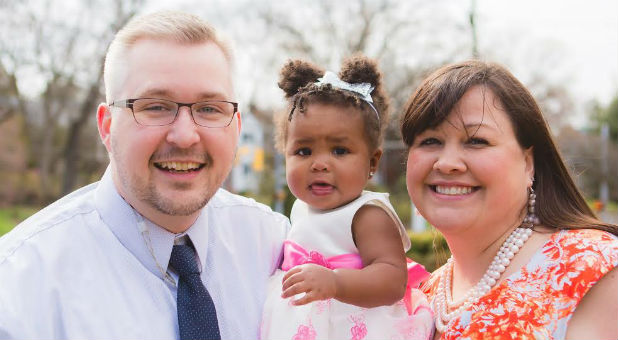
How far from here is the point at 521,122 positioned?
2445 millimetres

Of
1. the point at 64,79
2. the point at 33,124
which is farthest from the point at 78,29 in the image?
the point at 33,124

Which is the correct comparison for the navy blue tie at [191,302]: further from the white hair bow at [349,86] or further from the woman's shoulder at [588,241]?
the woman's shoulder at [588,241]

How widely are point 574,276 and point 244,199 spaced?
162cm

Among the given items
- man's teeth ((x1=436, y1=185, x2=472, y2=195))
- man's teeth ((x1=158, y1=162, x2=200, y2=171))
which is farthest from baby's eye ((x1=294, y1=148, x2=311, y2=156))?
man's teeth ((x1=436, y1=185, x2=472, y2=195))

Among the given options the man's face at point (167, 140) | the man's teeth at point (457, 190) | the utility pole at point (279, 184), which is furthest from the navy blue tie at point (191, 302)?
the utility pole at point (279, 184)

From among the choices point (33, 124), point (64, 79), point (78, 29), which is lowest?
point (33, 124)

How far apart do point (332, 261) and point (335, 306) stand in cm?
19

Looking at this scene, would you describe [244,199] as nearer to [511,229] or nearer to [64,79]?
[511,229]

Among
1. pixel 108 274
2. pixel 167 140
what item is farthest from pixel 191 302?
pixel 167 140

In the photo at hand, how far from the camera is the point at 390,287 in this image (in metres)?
2.42

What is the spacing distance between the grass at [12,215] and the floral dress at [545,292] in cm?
2140

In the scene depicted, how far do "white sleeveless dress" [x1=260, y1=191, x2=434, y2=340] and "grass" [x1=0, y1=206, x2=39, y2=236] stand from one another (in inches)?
813

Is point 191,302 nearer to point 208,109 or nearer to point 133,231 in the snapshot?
point 133,231

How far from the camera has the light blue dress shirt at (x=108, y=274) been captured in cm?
206
